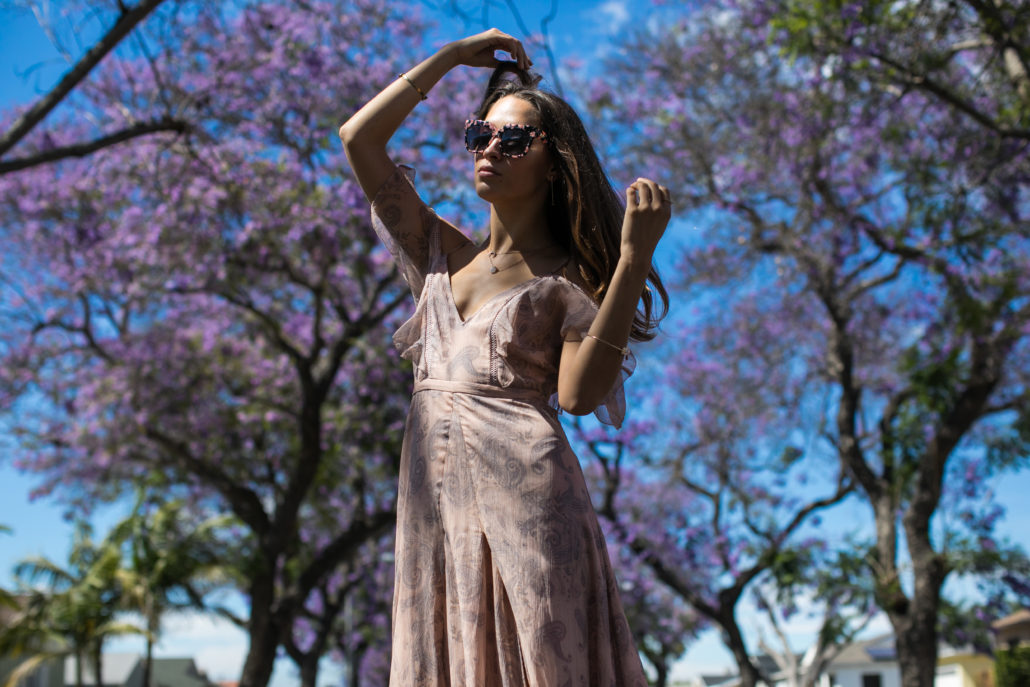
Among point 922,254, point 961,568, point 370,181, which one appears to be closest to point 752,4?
point 922,254

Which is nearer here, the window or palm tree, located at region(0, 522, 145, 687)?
palm tree, located at region(0, 522, 145, 687)

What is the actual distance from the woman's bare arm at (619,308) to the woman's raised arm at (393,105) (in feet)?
2.15

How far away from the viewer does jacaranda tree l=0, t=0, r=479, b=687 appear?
11.3m

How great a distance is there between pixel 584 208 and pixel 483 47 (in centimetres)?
50

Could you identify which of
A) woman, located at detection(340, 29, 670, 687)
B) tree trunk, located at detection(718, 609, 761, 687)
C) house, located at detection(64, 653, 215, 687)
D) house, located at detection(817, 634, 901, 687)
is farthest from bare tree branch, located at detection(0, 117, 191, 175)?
house, located at detection(817, 634, 901, 687)

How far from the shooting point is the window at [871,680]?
38594 millimetres

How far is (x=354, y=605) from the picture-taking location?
22172mm

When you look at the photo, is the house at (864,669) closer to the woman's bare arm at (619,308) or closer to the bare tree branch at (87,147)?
the bare tree branch at (87,147)

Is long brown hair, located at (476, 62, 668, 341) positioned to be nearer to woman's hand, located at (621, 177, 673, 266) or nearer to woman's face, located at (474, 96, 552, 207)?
woman's face, located at (474, 96, 552, 207)

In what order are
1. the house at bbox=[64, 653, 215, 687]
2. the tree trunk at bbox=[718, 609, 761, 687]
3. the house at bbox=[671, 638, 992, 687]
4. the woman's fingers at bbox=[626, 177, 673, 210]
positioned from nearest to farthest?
1. the woman's fingers at bbox=[626, 177, 673, 210]
2. the tree trunk at bbox=[718, 609, 761, 687]
3. the house at bbox=[671, 638, 992, 687]
4. the house at bbox=[64, 653, 215, 687]

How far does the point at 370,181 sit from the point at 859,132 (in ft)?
35.2

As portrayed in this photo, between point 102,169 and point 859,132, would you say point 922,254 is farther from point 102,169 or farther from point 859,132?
point 102,169

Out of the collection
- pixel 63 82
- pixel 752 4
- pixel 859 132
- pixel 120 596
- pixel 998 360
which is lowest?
pixel 120 596

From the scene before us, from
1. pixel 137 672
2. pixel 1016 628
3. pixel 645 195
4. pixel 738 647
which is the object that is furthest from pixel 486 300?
pixel 137 672
